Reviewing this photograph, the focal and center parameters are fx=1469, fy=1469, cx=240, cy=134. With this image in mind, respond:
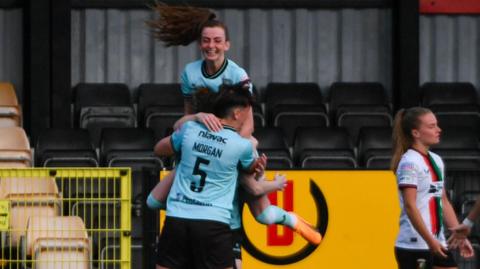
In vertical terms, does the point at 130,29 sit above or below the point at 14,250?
above

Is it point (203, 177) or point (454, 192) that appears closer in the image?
point (203, 177)

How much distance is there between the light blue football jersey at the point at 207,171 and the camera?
8.68 meters

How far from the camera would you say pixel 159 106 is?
738 inches

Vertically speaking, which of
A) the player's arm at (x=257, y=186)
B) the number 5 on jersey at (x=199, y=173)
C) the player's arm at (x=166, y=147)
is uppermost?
the player's arm at (x=166, y=147)

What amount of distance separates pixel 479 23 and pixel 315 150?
5.07 m

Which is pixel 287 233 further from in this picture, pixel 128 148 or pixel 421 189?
pixel 128 148

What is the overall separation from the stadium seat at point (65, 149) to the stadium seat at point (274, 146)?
1.91m

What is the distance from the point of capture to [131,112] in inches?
746

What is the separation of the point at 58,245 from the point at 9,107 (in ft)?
22.3

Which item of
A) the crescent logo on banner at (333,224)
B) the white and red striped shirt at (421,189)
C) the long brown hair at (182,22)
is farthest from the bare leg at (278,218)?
the crescent logo on banner at (333,224)

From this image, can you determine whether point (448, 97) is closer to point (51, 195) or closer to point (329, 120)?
point (329, 120)

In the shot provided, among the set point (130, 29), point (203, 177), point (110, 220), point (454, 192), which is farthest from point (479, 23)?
point (203, 177)

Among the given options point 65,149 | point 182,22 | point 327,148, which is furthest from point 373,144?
point 182,22

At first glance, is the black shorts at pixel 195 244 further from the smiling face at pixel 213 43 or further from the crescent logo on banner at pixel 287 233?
the crescent logo on banner at pixel 287 233
